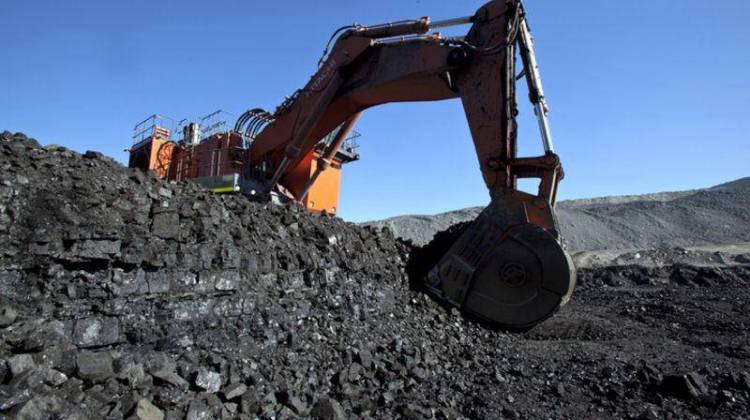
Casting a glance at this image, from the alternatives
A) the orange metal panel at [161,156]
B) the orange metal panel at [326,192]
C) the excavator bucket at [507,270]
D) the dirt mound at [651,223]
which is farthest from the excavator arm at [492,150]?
the dirt mound at [651,223]

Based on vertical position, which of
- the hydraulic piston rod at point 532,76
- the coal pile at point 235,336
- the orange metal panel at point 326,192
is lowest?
the coal pile at point 235,336

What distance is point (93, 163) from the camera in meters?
4.54

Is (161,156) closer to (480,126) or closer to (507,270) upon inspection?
(480,126)

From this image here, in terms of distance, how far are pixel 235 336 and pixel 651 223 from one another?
3797cm

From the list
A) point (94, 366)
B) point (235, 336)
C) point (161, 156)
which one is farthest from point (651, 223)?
point (94, 366)

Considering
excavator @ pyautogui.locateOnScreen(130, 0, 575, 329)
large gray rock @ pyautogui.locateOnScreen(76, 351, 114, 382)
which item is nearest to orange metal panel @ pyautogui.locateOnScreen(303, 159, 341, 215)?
excavator @ pyautogui.locateOnScreen(130, 0, 575, 329)

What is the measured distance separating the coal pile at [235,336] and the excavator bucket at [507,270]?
0.36 metres

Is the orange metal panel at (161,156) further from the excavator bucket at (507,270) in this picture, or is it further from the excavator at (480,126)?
the excavator bucket at (507,270)

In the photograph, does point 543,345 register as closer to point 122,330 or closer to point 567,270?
point 567,270

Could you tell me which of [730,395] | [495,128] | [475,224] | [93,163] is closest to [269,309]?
[93,163]

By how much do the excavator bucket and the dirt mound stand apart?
88.0ft

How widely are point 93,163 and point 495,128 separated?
5.16 m

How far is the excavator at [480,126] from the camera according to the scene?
6309 mm

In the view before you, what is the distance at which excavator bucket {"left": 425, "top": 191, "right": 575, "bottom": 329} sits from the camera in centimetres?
606
